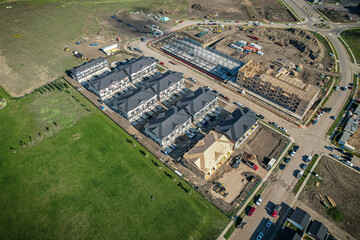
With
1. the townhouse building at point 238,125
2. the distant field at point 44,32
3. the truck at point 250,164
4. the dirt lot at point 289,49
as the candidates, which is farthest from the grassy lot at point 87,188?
the dirt lot at point 289,49

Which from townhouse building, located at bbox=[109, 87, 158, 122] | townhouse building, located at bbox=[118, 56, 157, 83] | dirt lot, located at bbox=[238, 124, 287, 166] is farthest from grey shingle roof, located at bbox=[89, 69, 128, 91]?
dirt lot, located at bbox=[238, 124, 287, 166]

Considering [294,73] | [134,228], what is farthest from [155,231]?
[294,73]

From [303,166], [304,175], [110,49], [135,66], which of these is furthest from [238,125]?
[110,49]

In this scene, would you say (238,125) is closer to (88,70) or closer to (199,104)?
(199,104)

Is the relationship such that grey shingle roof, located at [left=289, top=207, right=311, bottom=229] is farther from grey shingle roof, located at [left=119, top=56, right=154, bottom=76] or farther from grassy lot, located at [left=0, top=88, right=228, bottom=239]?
grey shingle roof, located at [left=119, top=56, right=154, bottom=76]

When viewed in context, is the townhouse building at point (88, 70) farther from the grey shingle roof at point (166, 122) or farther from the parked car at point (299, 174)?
the parked car at point (299, 174)

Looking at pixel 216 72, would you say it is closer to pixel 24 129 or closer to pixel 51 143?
pixel 51 143
